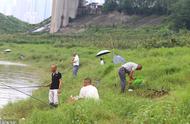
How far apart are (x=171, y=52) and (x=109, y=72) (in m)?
2.96

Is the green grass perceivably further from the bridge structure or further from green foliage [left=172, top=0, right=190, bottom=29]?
the bridge structure

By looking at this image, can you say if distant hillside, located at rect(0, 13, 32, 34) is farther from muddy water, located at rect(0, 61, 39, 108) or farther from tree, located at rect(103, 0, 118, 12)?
muddy water, located at rect(0, 61, 39, 108)

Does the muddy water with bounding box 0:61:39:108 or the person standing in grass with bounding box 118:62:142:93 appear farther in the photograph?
the muddy water with bounding box 0:61:39:108

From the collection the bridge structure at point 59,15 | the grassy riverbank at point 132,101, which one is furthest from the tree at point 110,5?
the grassy riverbank at point 132,101

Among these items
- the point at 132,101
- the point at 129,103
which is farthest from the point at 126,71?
the point at 129,103

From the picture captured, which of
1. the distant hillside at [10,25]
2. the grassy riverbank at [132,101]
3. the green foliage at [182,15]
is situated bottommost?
the distant hillside at [10,25]

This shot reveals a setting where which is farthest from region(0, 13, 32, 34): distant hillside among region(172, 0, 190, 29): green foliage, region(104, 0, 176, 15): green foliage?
region(172, 0, 190, 29): green foliage

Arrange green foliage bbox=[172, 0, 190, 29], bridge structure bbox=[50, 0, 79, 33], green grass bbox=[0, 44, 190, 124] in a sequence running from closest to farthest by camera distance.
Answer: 1. green grass bbox=[0, 44, 190, 124]
2. green foliage bbox=[172, 0, 190, 29]
3. bridge structure bbox=[50, 0, 79, 33]

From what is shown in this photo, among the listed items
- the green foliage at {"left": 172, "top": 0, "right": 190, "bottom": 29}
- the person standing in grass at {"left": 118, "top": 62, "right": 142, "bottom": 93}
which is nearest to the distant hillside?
the green foliage at {"left": 172, "top": 0, "right": 190, "bottom": 29}

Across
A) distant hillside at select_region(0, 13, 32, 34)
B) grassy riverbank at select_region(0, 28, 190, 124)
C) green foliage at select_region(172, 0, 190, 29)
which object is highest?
green foliage at select_region(172, 0, 190, 29)

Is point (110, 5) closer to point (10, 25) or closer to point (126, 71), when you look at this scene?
point (10, 25)

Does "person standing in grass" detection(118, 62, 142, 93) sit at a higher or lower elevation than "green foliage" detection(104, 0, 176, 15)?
lower

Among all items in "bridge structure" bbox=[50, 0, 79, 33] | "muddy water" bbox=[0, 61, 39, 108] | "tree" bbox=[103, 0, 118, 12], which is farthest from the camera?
"tree" bbox=[103, 0, 118, 12]

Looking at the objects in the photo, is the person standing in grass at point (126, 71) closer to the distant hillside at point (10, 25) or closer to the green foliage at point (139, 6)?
the green foliage at point (139, 6)
